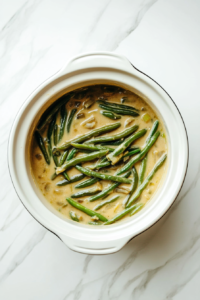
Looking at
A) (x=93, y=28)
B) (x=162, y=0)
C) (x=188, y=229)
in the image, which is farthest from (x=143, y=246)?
(x=162, y=0)

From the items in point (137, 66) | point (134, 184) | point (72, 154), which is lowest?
point (72, 154)

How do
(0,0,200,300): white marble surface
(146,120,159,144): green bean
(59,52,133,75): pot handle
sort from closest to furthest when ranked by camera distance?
(59,52,133,75): pot handle < (146,120,159,144): green bean < (0,0,200,300): white marble surface

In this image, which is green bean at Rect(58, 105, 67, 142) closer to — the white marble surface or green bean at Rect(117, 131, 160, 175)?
the white marble surface

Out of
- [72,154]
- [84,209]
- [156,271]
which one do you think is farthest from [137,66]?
[156,271]

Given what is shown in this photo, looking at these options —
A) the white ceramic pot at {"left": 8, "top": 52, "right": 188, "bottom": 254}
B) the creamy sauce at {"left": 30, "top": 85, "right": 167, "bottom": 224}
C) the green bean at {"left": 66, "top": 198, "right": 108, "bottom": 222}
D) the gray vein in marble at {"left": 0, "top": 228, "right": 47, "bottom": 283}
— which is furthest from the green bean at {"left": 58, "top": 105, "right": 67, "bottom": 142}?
the gray vein in marble at {"left": 0, "top": 228, "right": 47, "bottom": 283}

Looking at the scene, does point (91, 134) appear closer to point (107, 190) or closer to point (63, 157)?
point (63, 157)

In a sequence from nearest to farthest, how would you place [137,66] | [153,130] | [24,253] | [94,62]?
[94,62], [153,130], [137,66], [24,253]
